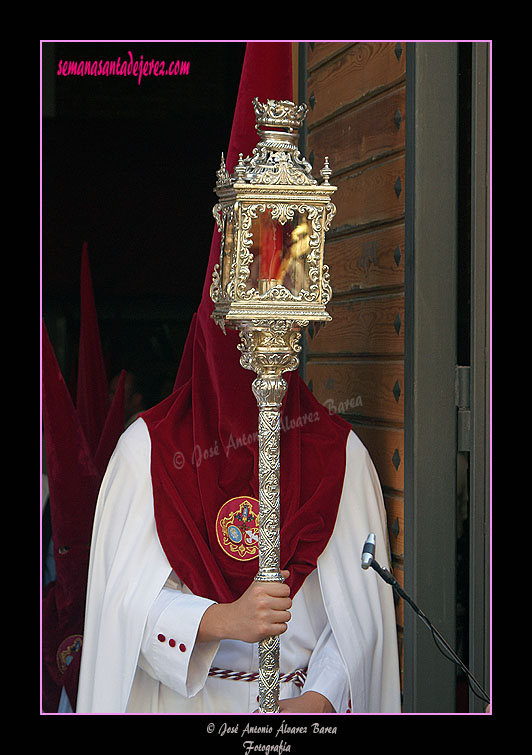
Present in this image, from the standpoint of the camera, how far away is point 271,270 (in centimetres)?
199

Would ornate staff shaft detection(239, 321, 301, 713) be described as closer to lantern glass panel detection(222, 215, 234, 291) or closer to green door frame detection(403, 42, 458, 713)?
lantern glass panel detection(222, 215, 234, 291)

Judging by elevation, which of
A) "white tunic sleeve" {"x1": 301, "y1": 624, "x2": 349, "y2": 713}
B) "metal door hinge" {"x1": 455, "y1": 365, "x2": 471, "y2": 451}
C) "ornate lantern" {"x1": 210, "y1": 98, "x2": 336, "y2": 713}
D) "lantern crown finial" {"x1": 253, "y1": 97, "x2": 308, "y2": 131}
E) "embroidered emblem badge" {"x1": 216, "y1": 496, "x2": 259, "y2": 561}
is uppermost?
"lantern crown finial" {"x1": 253, "y1": 97, "x2": 308, "y2": 131}

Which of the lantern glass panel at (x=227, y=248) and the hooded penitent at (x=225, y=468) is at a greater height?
the lantern glass panel at (x=227, y=248)

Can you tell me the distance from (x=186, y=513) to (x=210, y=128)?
154cm

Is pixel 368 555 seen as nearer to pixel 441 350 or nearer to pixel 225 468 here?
pixel 225 468

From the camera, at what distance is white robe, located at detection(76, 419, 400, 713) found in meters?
2.12

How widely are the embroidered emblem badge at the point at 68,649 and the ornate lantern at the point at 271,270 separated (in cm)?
109

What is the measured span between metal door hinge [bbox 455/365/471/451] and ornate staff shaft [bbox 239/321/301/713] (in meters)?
0.62

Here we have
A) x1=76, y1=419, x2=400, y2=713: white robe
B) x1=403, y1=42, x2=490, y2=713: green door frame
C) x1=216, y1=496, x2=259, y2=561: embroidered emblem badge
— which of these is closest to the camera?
x1=76, y1=419, x2=400, y2=713: white robe

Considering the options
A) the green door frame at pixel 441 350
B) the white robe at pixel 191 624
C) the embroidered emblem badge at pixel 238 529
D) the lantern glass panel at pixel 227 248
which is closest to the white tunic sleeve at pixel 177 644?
the white robe at pixel 191 624

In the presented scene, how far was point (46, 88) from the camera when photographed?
299cm

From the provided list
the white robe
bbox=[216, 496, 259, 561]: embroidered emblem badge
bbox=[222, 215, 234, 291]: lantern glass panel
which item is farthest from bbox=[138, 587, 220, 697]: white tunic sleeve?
bbox=[222, 215, 234, 291]: lantern glass panel

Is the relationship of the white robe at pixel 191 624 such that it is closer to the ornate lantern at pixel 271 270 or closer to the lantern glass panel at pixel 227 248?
the ornate lantern at pixel 271 270

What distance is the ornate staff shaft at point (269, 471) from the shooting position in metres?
2.00
